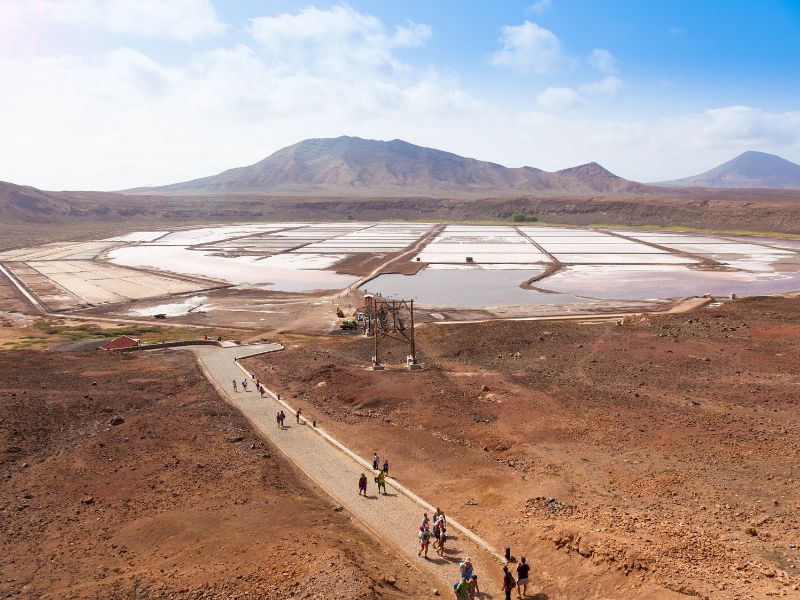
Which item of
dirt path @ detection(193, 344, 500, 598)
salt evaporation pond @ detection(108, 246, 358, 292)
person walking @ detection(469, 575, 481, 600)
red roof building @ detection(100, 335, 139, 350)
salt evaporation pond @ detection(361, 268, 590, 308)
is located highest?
salt evaporation pond @ detection(108, 246, 358, 292)

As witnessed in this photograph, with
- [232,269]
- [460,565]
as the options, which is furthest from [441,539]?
[232,269]

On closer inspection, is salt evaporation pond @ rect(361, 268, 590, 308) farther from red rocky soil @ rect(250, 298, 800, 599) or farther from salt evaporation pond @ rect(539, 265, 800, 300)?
red rocky soil @ rect(250, 298, 800, 599)

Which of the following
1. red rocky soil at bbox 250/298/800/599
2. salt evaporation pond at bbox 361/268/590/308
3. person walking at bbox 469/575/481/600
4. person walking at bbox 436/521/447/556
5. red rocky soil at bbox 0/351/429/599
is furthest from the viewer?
salt evaporation pond at bbox 361/268/590/308

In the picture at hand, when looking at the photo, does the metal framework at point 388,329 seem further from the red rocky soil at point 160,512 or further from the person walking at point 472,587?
the person walking at point 472,587

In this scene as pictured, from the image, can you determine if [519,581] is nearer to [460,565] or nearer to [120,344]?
[460,565]

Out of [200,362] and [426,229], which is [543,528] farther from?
[426,229]

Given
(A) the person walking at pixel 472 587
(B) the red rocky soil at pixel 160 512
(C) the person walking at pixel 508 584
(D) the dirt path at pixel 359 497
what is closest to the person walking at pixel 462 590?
(A) the person walking at pixel 472 587

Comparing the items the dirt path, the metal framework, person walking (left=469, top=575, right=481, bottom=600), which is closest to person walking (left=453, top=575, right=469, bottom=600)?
person walking (left=469, top=575, right=481, bottom=600)
